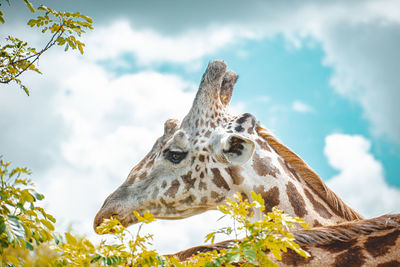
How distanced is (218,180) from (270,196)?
764mm

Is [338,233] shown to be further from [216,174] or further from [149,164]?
[149,164]

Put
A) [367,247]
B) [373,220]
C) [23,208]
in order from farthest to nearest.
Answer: [373,220] < [367,247] < [23,208]

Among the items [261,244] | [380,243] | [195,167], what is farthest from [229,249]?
[195,167]

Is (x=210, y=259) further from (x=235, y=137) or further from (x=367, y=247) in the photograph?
(x=235, y=137)

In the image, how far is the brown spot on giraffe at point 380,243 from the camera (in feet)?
9.59

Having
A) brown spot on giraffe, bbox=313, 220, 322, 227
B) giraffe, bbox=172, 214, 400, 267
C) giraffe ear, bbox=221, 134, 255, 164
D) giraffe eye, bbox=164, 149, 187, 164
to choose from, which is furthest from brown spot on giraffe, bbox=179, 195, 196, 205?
giraffe, bbox=172, 214, 400, 267

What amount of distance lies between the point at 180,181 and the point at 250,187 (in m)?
1.06

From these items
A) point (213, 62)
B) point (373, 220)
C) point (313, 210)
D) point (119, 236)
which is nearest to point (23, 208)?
point (119, 236)

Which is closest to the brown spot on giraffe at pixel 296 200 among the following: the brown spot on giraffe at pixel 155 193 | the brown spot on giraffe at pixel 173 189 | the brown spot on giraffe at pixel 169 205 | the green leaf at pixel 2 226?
the brown spot on giraffe at pixel 173 189

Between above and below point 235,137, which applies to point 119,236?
below

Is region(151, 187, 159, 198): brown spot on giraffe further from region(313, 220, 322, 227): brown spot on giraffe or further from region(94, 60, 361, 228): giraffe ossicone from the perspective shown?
region(313, 220, 322, 227): brown spot on giraffe

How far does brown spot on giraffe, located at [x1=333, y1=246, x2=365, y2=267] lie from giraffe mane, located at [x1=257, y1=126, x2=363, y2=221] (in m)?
2.46

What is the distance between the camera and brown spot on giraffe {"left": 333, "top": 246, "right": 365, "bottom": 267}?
9.41ft

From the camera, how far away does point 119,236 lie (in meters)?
2.69
